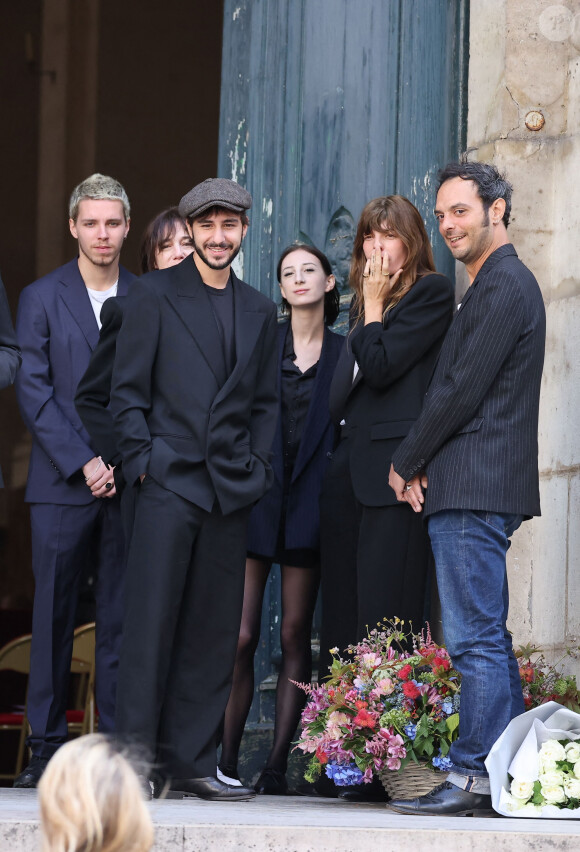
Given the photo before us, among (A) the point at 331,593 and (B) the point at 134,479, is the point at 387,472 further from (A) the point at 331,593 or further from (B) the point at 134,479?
(B) the point at 134,479

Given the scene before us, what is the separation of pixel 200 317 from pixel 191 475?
19.8 inches

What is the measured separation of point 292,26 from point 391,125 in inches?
25.5

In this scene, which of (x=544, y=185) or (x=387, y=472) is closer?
(x=387, y=472)

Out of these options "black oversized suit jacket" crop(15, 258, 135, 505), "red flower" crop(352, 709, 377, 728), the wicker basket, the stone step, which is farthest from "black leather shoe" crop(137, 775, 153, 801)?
"black oversized suit jacket" crop(15, 258, 135, 505)

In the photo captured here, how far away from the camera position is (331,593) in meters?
4.88

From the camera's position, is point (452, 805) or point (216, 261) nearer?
point (452, 805)

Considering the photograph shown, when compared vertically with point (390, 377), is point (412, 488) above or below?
below

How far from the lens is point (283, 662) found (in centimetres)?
504

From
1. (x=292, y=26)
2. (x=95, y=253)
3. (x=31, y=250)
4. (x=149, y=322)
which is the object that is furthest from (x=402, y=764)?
(x=31, y=250)

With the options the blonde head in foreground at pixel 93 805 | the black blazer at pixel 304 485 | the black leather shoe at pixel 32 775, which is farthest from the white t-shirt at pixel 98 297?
the blonde head in foreground at pixel 93 805

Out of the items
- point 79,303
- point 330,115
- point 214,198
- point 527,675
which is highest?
point 330,115

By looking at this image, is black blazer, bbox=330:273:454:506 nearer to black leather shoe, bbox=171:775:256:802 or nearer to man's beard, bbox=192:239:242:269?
man's beard, bbox=192:239:242:269

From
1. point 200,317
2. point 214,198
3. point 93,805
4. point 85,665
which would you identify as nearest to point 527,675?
point 200,317

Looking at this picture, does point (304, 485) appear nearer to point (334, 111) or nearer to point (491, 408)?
point (491, 408)
